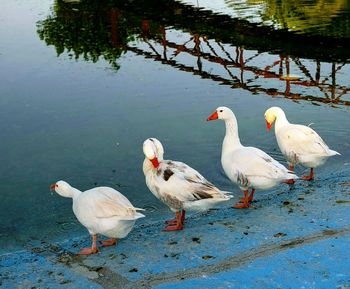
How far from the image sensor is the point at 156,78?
15.7 meters

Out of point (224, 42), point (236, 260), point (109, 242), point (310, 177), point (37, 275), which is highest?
point (224, 42)

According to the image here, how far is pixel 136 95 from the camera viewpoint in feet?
46.2

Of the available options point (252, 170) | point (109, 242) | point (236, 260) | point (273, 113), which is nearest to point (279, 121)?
point (273, 113)

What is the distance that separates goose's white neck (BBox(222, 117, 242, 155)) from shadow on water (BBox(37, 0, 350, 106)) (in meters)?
5.01

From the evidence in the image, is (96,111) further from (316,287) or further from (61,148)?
(316,287)

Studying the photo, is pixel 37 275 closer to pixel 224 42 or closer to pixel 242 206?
pixel 242 206

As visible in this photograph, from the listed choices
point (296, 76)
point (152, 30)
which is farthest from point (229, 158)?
point (152, 30)

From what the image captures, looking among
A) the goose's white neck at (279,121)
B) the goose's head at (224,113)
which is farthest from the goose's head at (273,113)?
the goose's head at (224,113)

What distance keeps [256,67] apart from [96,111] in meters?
5.71

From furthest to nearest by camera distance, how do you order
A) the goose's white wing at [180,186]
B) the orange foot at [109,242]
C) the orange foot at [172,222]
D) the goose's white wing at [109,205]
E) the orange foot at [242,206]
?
the orange foot at [242,206] → the orange foot at [172,222] → the goose's white wing at [180,186] → the orange foot at [109,242] → the goose's white wing at [109,205]

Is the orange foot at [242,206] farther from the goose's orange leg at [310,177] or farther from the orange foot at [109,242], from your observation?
the orange foot at [109,242]

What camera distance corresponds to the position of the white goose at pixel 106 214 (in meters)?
6.18

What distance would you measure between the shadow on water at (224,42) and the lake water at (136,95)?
5 cm

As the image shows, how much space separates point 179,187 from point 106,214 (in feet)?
3.39
